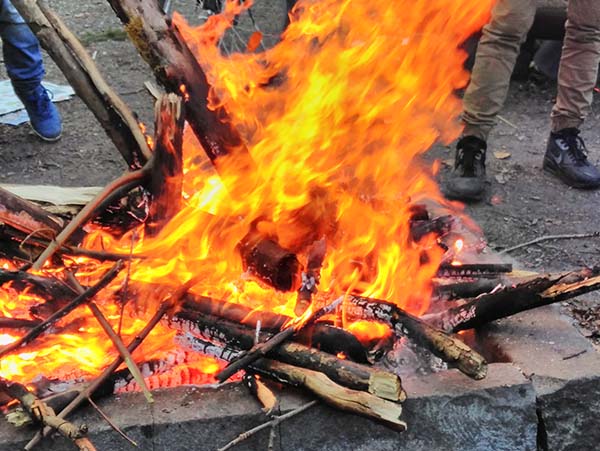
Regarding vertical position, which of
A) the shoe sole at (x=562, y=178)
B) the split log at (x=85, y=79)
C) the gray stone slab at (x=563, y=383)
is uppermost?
the split log at (x=85, y=79)

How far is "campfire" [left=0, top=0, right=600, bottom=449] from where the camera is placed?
6.76 ft

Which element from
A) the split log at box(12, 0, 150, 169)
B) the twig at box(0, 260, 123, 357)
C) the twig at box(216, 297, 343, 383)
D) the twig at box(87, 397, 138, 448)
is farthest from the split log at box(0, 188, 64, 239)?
the twig at box(216, 297, 343, 383)

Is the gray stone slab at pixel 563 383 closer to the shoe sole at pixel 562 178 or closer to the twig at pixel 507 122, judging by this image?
the shoe sole at pixel 562 178

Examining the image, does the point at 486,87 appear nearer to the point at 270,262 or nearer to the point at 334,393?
the point at 270,262

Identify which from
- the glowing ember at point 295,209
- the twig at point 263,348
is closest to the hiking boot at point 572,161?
the glowing ember at point 295,209

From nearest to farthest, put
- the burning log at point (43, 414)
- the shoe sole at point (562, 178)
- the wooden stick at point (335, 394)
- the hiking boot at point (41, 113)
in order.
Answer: the burning log at point (43, 414) → the wooden stick at point (335, 394) → the shoe sole at point (562, 178) → the hiking boot at point (41, 113)

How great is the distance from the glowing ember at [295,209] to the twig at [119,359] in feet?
0.31

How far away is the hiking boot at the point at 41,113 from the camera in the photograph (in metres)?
4.86

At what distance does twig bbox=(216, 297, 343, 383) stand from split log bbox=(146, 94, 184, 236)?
0.63 m

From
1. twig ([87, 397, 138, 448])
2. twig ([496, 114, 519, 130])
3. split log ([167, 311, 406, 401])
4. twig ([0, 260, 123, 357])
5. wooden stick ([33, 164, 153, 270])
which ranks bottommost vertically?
twig ([496, 114, 519, 130])

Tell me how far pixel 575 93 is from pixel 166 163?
302cm

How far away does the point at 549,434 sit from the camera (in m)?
2.12

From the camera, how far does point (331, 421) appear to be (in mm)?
1992

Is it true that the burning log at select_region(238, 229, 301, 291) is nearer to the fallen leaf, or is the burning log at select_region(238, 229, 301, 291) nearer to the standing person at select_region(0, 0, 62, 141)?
the standing person at select_region(0, 0, 62, 141)
